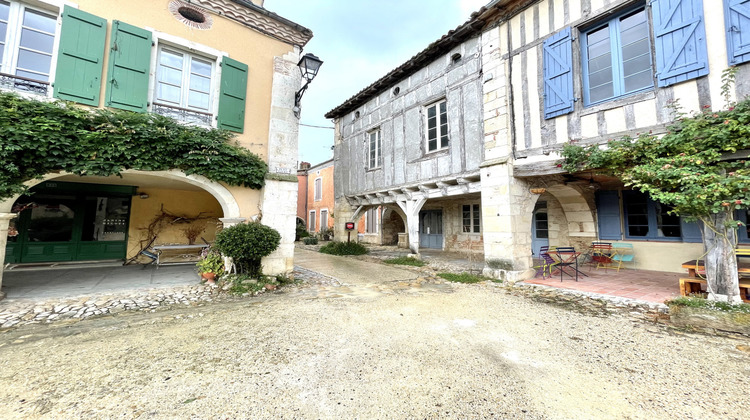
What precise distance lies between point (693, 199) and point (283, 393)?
16.6 feet

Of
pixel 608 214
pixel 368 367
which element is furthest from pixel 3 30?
pixel 608 214

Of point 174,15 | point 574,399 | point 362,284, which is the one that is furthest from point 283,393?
point 174,15

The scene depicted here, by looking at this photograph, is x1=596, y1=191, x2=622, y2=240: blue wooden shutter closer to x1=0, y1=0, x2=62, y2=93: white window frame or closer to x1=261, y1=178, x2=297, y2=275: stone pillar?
x1=261, y1=178, x2=297, y2=275: stone pillar

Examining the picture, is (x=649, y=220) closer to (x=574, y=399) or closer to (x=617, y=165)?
(x=617, y=165)

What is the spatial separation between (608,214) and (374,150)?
747 centimetres

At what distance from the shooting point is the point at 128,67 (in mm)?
4648

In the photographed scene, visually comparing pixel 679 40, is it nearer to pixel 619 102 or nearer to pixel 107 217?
pixel 619 102

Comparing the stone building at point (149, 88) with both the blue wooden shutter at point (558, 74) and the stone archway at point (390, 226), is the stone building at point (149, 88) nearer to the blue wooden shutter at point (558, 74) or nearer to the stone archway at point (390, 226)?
the blue wooden shutter at point (558, 74)

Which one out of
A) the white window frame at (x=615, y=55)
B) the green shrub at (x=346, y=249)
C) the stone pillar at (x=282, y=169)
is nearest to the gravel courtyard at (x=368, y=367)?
the stone pillar at (x=282, y=169)

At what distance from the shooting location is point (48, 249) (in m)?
6.45

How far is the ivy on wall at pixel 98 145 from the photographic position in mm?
3693

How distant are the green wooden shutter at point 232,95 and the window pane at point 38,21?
2.33m

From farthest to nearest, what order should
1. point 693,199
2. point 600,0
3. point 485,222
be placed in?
point 485,222 → point 600,0 → point 693,199

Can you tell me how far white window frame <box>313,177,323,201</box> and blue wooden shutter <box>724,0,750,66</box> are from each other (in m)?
17.8
